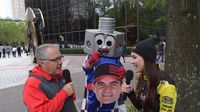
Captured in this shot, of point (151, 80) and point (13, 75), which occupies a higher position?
point (151, 80)

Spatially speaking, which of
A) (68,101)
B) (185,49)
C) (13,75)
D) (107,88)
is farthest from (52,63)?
(13,75)

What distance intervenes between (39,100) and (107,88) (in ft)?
3.11

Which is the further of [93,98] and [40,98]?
[93,98]

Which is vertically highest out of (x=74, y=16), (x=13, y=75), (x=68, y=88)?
(x=74, y=16)

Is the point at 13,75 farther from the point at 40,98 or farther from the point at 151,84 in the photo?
the point at 151,84

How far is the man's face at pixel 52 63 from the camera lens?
3.18 m

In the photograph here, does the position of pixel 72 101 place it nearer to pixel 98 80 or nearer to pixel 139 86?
pixel 139 86

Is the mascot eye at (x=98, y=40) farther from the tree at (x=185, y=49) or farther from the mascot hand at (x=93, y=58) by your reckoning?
the tree at (x=185, y=49)

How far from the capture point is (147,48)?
10.4 ft

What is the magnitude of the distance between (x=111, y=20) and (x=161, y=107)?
1169 millimetres

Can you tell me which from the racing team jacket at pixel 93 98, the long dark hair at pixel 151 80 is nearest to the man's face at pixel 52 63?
the racing team jacket at pixel 93 98

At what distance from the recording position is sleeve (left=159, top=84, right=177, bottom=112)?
9.75 feet

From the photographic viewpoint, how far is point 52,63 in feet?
10.5

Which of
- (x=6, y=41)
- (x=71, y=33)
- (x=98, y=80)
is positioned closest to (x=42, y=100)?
(x=98, y=80)
